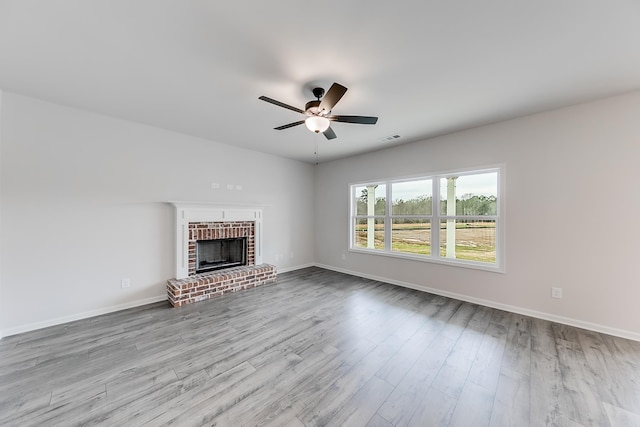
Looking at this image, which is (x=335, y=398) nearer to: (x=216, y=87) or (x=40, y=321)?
(x=216, y=87)

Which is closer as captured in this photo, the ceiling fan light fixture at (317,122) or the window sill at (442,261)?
the ceiling fan light fixture at (317,122)

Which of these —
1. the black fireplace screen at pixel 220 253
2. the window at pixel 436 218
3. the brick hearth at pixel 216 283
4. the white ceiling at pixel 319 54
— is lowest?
the brick hearth at pixel 216 283

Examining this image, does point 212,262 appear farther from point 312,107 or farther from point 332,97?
point 332,97

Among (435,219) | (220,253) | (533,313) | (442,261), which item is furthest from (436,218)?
(220,253)

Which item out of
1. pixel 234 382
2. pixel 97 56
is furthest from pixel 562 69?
pixel 97 56

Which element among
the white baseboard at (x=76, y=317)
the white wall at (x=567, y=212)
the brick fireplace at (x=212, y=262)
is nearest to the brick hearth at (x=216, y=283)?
the brick fireplace at (x=212, y=262)

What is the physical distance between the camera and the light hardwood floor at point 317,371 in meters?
1.62

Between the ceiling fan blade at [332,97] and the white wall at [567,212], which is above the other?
the ceiling fan blade at [332,97]

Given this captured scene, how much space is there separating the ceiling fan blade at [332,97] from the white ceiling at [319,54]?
273mm

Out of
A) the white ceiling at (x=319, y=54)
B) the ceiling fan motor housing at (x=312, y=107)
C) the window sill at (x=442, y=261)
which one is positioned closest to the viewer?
the white ceiling at (x=319, y=54)

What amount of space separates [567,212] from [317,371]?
3.58m

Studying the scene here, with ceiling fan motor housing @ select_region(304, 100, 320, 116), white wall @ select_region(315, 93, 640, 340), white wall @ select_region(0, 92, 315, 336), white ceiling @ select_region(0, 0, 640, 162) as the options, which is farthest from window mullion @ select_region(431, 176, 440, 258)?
white wall @ select_region(0, 92, 315, 336)

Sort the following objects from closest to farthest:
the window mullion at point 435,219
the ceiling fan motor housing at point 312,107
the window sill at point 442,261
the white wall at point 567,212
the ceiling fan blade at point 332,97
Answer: the ceiling fan blade at point 332,97
the ceiling fan motor housing at point 312,107
the white wall at point 567,212
the window sill at point 442,261
the window mullion at point 435,219

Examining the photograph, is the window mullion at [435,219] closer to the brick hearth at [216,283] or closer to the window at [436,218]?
the window at [436,218]
